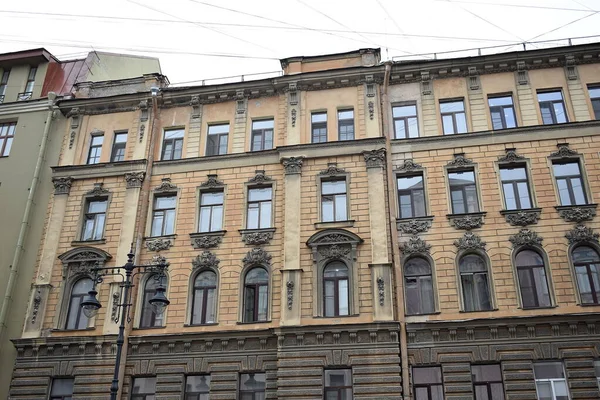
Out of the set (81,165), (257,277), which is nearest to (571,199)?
(257,277)

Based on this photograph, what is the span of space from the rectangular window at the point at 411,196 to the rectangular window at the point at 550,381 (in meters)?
6.44

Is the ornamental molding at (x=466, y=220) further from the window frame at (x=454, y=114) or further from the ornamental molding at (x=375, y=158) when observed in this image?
the window frame at (x=454, y=114)

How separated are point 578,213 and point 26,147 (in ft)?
74.1

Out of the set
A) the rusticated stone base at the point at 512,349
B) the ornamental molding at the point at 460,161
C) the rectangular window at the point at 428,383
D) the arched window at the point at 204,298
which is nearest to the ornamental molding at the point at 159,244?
the arched window at the point at 204,298

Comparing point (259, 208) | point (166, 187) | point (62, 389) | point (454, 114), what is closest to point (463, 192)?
point (454, 114)

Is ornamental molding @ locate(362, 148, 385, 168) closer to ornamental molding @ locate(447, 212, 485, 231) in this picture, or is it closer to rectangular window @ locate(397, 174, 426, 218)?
rectangular window @ locate(397, 174, 426, 218)

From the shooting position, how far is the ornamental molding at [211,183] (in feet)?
76.0

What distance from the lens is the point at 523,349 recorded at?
18344mm

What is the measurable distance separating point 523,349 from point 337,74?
Result: 12554mm

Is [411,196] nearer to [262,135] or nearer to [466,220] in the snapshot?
[466,220]

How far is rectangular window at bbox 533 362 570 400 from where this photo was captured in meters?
17.8

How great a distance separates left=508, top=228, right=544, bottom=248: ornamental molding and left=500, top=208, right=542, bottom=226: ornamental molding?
1.14 ft

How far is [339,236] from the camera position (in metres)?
20.9

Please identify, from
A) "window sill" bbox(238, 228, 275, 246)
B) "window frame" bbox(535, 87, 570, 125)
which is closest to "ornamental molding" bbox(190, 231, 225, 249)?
"window sill" bbox(238, 228, 275, 246)
